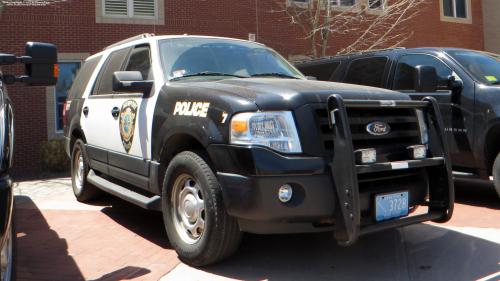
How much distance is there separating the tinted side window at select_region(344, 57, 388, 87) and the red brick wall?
648 cm

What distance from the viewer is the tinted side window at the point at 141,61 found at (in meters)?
4.74

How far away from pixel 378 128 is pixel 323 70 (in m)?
4.44

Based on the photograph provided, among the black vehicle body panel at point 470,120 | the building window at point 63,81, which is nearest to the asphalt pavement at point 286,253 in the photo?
the black vehicle body panel at point 470,120

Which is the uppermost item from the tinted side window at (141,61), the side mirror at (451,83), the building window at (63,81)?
the building window at (63,81)

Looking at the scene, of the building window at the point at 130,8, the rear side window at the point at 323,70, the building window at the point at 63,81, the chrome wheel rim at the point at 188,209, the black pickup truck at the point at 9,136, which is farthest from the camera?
the building window at the point at 130,8

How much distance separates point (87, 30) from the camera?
11984 mm

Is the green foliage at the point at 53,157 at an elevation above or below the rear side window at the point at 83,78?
below

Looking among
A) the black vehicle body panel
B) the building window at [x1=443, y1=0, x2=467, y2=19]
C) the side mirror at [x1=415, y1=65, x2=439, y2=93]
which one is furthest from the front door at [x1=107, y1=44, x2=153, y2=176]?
the building window at [x1=443, y1=0, x2=467, y2=19]

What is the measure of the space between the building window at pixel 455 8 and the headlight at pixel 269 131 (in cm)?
1790

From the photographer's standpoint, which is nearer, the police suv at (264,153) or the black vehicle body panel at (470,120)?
the police suv at (264,153)

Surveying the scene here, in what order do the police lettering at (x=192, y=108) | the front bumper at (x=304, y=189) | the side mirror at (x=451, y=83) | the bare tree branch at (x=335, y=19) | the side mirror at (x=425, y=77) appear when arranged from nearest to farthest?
the front bumper at (x=304, y=189) → the police lettering at (x=192, y=108) → the side mirror at (x=425, y=77) → the side mirror at (x=451, y=83) → the bare tree branch at (x=335, y=19)

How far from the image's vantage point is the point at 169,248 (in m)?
4.39

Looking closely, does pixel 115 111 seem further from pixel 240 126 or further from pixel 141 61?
pixel 240 126

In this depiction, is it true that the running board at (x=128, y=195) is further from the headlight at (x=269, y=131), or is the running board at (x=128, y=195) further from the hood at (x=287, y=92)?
the headlight at (x=269, y=131)
